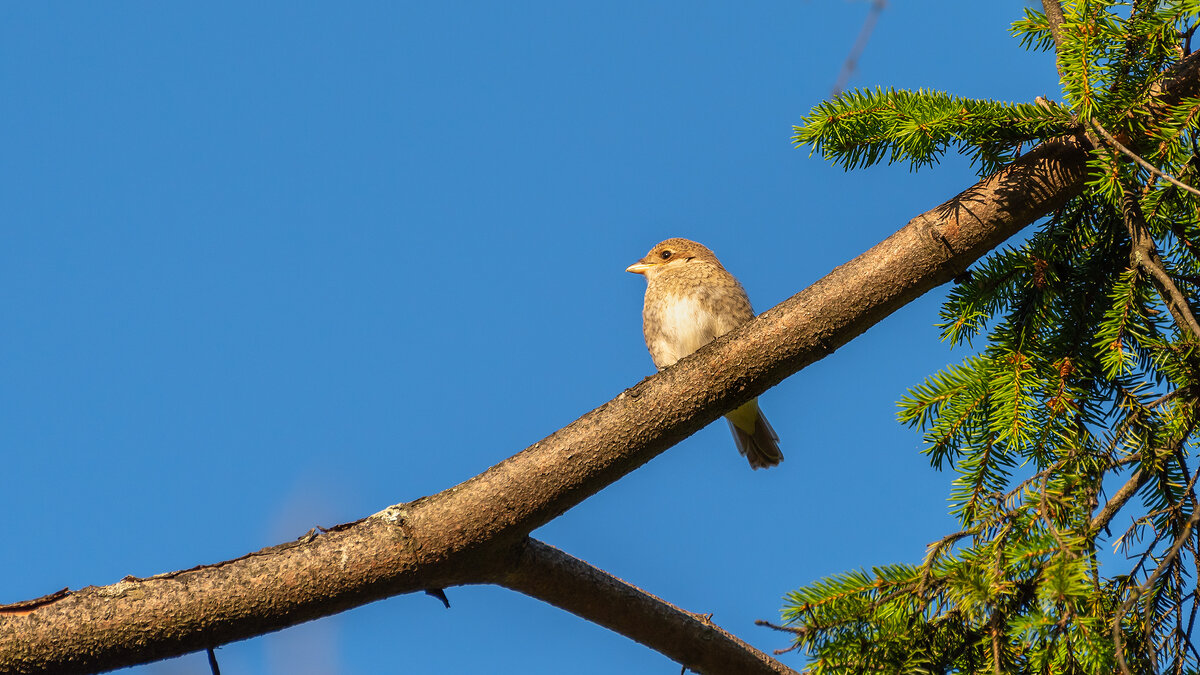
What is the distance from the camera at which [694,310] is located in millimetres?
5438

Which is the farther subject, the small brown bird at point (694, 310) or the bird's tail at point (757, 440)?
the bird's tail at point (757, 440)

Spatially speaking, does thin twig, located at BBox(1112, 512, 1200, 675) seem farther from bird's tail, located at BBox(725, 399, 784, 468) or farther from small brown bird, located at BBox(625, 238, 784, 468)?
bird's tail, located at BBox(725, 399, 784, 468)

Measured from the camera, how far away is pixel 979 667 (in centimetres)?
221

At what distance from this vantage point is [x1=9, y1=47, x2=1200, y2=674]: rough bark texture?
2592 mm

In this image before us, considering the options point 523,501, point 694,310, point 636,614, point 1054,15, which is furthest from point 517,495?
point 694,310

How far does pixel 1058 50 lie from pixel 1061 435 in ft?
3.42

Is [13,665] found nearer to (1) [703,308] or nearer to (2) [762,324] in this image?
(2) [762,324]

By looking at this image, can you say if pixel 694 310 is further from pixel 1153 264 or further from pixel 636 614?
pixel 1153 264

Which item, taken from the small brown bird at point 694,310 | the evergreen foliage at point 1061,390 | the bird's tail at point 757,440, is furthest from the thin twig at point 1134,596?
the bird's tail at point 757,440

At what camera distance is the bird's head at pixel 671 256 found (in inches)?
238

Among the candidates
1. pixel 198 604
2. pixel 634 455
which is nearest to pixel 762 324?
pixel 634 455

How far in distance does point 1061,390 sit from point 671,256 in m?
3.60

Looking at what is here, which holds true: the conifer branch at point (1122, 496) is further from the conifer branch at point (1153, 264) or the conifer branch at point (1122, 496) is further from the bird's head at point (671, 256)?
the bird's head at point (671, 256)

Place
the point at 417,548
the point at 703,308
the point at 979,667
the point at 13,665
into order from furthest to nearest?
the point at 703,308
the point at 417,548
the point at 13,665
the point at 979,667
